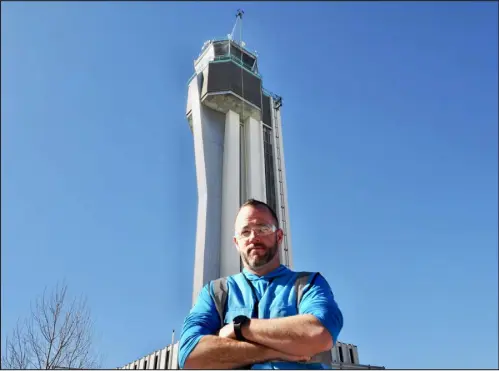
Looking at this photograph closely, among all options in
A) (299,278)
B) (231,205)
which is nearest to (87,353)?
(231,205)

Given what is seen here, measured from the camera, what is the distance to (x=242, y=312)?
2.26 meters

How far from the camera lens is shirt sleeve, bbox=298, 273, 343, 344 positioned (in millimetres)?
2107

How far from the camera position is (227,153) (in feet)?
72.9

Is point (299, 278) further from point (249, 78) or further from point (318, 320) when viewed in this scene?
point (249, 78)

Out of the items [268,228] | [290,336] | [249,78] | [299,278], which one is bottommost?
[290,336]

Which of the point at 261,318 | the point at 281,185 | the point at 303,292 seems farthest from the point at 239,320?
the point at 281,185

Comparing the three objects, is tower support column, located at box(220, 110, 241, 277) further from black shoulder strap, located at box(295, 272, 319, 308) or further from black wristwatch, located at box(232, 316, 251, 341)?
black wristwatch, located at box(232, 316, 251, 341)

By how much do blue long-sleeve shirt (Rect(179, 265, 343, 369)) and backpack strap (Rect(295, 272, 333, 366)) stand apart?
18mm

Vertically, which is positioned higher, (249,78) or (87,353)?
(249,78)

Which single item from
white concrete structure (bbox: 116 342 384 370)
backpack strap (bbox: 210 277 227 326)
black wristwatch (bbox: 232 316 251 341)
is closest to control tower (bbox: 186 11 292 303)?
white concrete structure (bbox: 116 342 384 370)

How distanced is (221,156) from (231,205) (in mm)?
3309

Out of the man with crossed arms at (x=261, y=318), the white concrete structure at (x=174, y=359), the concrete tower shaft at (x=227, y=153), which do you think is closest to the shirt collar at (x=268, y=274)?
the man with crossed arms at (x=261, y=318)

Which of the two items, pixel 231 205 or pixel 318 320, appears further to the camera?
pixel 231 205

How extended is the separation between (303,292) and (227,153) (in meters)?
20.2
